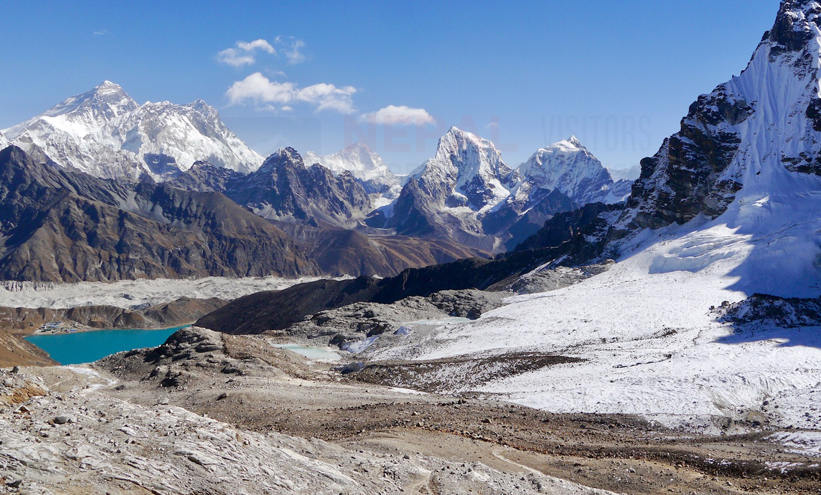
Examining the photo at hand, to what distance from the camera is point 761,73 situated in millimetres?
104250

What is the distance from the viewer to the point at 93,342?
14200 cm

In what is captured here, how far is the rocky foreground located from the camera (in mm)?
12898

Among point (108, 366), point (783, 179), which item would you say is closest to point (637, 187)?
point (783, 179)

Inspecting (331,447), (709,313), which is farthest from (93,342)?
(331,447)

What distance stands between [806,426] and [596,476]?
500 inches

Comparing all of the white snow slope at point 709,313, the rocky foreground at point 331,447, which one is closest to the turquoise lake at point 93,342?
the white snow slope at point 709,313

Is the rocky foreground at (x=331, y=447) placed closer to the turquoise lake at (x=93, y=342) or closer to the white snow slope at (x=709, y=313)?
the white snow slope at (x=709, y=313)

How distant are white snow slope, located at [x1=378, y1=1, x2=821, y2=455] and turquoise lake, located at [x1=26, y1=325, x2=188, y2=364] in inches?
3614

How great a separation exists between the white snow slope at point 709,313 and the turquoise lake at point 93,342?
301ft

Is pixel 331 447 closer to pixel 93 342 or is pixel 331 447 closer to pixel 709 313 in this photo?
pixel 709 313

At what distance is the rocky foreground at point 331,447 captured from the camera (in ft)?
42.3

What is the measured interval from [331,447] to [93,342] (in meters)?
144

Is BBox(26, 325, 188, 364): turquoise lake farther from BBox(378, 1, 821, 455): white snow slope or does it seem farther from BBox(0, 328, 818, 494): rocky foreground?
BBox(0, 328, 818, 494): rocky foreground

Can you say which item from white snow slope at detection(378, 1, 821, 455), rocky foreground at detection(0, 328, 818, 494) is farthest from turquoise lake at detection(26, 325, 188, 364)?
rocky foreground at detection(0, 328, 818, 494)
